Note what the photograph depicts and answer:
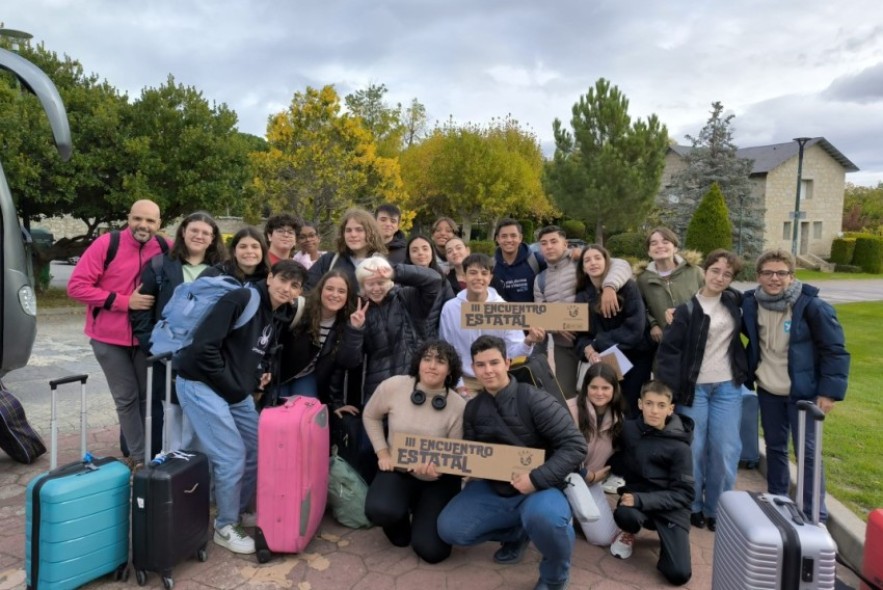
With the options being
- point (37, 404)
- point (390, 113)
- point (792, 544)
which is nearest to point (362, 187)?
point (37, 404)

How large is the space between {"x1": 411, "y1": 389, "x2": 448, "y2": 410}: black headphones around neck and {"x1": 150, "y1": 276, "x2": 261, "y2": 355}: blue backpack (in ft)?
3.83

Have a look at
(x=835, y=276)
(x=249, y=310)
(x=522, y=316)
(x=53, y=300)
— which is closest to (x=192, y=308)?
(x=249, y=310)

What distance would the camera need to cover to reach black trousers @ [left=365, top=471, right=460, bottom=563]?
3.64 metres

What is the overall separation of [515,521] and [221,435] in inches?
75.9

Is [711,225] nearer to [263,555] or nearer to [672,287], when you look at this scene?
[672,287]

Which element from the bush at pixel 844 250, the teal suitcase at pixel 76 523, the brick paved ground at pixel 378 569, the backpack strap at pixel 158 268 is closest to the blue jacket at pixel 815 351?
the brick paved ground at pixel 378 569

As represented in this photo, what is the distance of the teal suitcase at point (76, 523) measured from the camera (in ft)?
9.95

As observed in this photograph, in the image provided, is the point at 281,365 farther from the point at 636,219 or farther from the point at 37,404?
the point at 636,219

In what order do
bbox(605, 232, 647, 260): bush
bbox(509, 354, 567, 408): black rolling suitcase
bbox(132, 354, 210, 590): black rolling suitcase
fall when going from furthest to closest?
bbox(605, 232, 647, 260): bush
bbox(509, 354, 567, 408): black rolling suitcase
bbox(132, 354, 210, 590): black rolling suitcase

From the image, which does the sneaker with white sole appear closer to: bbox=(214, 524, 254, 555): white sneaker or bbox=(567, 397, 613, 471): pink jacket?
bbox=(567, 397, 613, 471): pink jacket

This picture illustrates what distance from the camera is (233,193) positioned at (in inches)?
580

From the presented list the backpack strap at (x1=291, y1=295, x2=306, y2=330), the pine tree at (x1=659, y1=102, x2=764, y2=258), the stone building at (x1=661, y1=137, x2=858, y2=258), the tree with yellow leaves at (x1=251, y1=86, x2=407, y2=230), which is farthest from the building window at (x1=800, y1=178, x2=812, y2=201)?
the backpack strap at (x1=291, y1=295, x2=306, y2=330)

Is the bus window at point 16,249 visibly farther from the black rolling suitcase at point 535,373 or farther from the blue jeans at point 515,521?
the black rolling suitcase at point 535,373

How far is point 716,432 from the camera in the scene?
13.5ft
